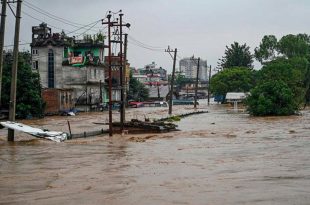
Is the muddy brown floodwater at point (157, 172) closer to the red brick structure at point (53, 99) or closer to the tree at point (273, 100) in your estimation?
the tree at point (273, 100)

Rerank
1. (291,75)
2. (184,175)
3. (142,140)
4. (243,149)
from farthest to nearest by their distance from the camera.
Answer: (291,75), (142,140), (243,149), (184,175)

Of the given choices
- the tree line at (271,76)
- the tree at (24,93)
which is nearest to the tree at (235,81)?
the tree line at (271,76)

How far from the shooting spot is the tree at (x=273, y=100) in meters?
50.6

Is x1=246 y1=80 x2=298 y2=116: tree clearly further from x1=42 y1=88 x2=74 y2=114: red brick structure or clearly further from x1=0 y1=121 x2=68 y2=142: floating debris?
x1=0 y1=121 x2=68 y2=142: floating debris

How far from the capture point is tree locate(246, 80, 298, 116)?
5062 centimetres

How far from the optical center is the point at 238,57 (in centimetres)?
11300

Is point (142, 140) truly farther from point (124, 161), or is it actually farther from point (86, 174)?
point (86, 174)

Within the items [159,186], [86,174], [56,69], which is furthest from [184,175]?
[56,69]

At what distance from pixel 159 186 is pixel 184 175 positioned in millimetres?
1995

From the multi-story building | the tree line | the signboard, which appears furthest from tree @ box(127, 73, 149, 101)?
the signboard

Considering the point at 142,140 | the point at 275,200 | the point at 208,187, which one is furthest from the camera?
the point at 142,140

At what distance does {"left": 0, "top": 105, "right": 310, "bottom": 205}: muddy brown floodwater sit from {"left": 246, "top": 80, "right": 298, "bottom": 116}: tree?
26009 mm

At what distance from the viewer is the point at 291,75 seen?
69188 mm

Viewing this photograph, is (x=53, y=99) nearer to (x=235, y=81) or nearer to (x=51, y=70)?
(x=51, y=70)
